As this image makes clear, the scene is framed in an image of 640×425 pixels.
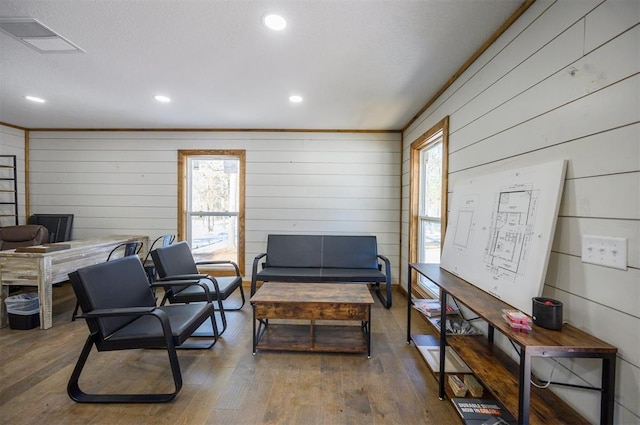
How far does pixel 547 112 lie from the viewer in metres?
1.43

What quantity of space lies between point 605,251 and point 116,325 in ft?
9.23

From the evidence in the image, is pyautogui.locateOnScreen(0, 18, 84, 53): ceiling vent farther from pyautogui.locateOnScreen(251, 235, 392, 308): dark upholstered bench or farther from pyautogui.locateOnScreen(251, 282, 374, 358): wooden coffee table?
pyautogui.locateOnScreen(251, 235, 392, 308): dark upholstered bench

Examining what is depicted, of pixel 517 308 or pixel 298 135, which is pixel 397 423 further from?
pixel 298 135

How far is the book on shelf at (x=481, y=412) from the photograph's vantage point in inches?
59.8

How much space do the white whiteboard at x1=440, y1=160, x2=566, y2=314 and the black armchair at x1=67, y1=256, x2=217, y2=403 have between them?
6.83 ft

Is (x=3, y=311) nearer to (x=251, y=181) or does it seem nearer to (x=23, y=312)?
(x=23, y=312)

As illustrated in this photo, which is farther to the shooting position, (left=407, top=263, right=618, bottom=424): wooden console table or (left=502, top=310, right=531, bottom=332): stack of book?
(left=502, top=310, right=531, bottom=332): stack of book

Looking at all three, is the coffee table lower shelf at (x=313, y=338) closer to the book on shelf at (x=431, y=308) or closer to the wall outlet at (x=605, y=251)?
the book on shelf at (x=431, y=308)

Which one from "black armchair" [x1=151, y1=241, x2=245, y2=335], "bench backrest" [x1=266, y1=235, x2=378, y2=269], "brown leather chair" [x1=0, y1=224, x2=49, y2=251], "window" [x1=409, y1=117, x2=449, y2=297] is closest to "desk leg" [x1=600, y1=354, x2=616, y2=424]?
"window" [x1=409, y1=117, x2=449, y2=297]

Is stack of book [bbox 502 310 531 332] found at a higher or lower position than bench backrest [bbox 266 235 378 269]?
higher

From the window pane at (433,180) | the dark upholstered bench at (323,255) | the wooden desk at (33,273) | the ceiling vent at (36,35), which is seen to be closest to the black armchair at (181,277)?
the dark upholstered bench at (323,255)

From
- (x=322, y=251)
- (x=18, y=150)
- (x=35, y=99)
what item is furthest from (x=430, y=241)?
(x=18, y=150)

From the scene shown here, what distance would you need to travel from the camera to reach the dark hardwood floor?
165 cm

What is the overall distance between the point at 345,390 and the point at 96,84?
3.65 m
